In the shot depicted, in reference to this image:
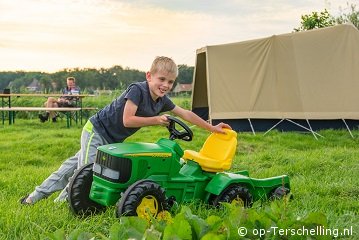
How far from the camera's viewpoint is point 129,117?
347 cm

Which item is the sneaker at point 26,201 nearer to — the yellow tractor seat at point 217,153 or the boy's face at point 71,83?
the yellow tractor seat at point 217,153

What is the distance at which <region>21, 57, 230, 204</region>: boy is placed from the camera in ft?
11.5

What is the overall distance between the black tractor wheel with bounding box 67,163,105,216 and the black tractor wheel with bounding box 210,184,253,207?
0.83 m

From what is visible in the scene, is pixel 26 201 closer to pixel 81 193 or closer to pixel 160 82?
pixel 81 193

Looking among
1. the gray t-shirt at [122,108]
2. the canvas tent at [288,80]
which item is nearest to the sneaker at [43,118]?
the canvas tent at [288,80]

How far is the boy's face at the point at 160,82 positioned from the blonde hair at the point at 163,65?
0.02 metres

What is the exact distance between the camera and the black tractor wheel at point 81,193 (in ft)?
11.0

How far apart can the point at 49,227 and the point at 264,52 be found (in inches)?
326

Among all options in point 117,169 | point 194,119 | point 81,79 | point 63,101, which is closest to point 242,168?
point 194,119

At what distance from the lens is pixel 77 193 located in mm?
3340

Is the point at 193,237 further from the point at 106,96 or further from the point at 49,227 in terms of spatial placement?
the point at 106,96

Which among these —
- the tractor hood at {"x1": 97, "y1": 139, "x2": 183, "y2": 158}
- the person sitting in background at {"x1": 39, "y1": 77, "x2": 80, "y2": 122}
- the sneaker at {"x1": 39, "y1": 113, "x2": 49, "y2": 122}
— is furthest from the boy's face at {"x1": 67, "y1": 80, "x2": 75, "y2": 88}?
the tractor hood at {"x1": 97, "y1": 139, "x2": 183, "y2": 158}

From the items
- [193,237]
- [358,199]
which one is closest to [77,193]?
[193,237]

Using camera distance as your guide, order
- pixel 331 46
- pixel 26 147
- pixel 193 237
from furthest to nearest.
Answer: pixel 331 46
pixel 26 147
pixel 193 237
